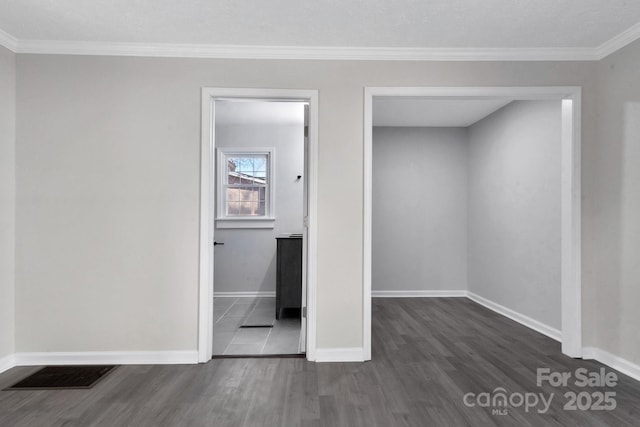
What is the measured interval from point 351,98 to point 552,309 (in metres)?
2.88

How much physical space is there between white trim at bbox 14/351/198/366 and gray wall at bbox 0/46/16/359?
18 centimetres

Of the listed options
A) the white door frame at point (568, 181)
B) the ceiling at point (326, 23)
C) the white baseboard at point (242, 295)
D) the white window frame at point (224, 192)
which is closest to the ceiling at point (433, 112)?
the white door frame at point (568, 181)

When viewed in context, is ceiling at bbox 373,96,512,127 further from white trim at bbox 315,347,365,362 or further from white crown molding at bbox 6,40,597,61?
white trim at bbox 315,347,365,362

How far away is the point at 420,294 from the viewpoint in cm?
538

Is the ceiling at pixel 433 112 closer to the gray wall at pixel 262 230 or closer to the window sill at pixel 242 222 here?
the gray wall at pixel 262 230

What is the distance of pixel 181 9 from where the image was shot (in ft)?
7.79

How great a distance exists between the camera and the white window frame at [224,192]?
17.7 feet

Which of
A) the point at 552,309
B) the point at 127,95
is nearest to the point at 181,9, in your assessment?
the point at 127,95

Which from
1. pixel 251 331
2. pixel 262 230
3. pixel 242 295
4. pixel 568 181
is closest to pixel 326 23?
pixel 568 181

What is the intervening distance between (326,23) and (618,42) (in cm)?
225

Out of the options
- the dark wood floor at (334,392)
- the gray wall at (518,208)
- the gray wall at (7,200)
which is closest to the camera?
the dark wood floor at (334,392)

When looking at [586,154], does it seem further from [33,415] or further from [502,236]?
[33,415]

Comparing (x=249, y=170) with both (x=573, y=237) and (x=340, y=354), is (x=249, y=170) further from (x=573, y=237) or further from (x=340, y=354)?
(x=573, y=237)

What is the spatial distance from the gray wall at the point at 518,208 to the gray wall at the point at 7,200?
4781mm
